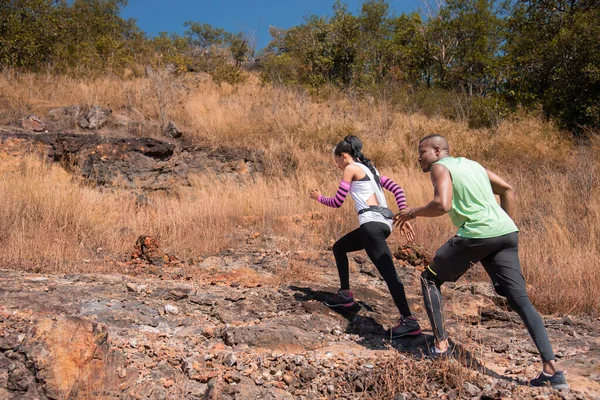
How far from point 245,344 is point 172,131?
880 cm

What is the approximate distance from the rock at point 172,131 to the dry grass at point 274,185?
290 mm

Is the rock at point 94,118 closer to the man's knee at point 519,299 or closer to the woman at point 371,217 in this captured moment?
the woman at point 371,217

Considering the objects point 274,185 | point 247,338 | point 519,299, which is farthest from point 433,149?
point 274,185

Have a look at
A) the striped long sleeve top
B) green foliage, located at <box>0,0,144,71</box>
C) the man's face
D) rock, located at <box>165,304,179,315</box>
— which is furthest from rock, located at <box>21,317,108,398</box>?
green foliage, located at <box>0,0,144,71</box>

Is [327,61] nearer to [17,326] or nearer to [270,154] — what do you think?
[270,154]

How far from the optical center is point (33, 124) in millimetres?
10844

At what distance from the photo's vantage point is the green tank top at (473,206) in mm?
3113

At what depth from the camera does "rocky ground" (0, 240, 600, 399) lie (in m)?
2.95

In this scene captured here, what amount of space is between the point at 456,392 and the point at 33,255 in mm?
4616

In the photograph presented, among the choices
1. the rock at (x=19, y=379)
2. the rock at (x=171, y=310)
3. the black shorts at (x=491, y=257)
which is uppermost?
the black shorts at (x=491, y=257)

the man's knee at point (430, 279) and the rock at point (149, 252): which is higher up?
the rock at point (149, 252)

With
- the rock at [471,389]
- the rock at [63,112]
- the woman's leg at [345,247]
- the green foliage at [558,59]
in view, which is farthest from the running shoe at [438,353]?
the green foliage at [558,59]

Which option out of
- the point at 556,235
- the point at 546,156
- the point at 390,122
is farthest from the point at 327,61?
the point at 556,235

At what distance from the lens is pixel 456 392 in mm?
3018
